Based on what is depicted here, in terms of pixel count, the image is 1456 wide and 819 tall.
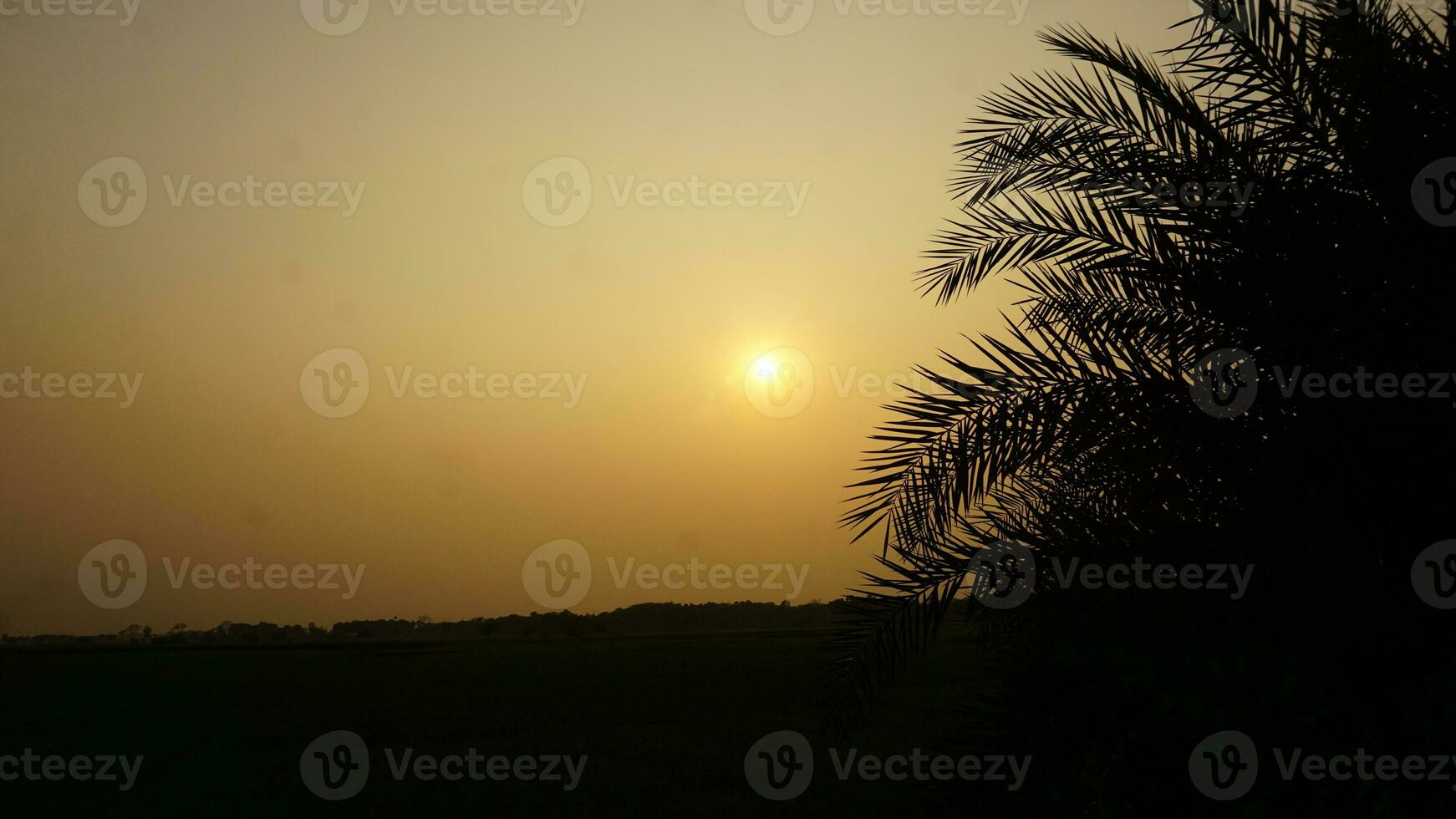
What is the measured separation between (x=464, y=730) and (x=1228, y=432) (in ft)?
51.5

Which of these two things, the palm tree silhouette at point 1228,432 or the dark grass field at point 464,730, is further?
the dark grass field at point 464,730

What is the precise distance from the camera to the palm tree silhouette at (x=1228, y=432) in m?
4.92

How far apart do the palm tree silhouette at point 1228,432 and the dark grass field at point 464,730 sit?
1.31 meters

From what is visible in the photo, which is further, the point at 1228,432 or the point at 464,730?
the point at 464,730

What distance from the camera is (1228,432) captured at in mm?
5582

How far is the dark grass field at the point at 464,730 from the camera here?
11.3 meters

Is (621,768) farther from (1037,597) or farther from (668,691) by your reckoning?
(668,691)

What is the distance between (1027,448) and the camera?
6.01m

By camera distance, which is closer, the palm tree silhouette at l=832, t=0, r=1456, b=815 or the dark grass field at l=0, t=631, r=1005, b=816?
the palm tree silhouette at l=832, t=0, r=1456, b=815

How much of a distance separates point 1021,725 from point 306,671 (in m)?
37.0

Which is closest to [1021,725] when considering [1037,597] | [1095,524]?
[1037,597]

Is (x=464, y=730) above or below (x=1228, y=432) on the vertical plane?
above

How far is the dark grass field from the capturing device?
11320 mm

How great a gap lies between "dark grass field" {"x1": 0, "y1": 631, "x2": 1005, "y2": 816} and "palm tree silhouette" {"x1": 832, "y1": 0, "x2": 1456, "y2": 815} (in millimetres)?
1314
